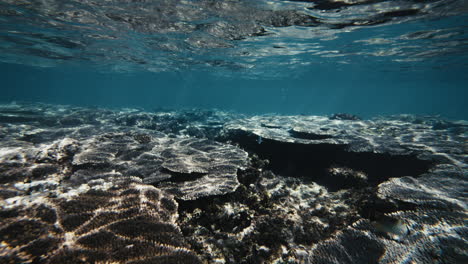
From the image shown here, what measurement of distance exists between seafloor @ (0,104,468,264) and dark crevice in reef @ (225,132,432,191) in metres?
0.04

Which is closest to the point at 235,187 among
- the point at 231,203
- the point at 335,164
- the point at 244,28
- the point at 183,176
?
the point at 231,203

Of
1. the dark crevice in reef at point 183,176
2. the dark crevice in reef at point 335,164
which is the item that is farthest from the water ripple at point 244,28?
the dark crevice in reef at point 183,176

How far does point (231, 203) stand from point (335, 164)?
4538 mm

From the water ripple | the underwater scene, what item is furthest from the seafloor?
the water ripple

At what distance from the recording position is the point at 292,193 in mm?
6480

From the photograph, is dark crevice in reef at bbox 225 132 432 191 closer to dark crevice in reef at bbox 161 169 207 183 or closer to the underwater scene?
the underwater scene

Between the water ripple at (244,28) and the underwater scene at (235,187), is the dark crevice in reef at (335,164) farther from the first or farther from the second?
the water ripple at (244,28)

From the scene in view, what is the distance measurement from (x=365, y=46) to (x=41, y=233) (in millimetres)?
26130

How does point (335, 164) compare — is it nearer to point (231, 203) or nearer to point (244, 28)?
point (231, 203)

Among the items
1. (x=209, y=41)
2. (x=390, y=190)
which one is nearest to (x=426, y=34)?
(x=209, y=41)

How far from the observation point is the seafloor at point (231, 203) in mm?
2752

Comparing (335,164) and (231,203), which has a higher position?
(335,164)

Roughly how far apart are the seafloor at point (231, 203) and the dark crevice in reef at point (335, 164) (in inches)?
1.4

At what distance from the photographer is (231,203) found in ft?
16.3
